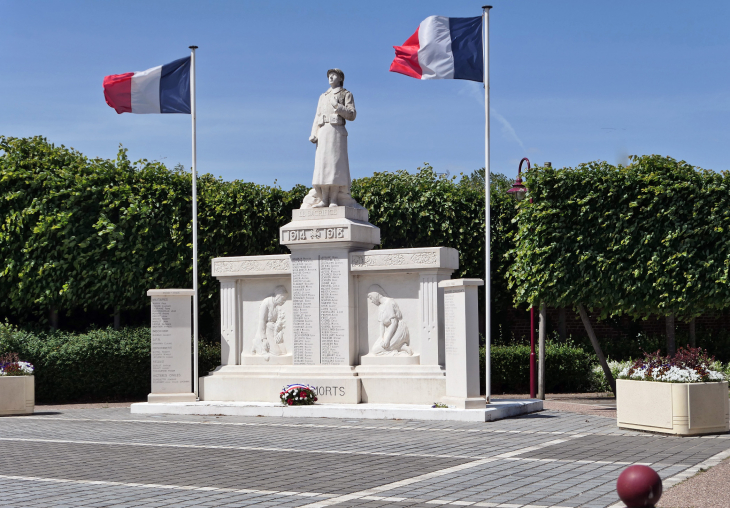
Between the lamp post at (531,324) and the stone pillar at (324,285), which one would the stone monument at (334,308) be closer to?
the stone pillar at (324,285)

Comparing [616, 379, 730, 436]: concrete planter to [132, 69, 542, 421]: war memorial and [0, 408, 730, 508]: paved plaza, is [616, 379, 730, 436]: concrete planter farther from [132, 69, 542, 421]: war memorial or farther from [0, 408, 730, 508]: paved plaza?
[132, 69, 542, 421]: war memorial

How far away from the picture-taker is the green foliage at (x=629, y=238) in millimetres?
18375

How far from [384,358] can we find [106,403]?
7.62 metres

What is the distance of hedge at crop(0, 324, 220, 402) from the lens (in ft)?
66.8

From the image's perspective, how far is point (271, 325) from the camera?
1773cm

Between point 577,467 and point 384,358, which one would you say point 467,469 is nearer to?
point 577,467

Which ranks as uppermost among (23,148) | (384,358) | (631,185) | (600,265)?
(23,148)

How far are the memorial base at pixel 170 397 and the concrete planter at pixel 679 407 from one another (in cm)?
894

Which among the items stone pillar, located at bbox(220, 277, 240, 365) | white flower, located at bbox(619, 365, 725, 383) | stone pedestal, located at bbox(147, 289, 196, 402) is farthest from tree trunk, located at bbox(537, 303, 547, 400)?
stone pedestal, located at bbox(147, 289, 196, 402)

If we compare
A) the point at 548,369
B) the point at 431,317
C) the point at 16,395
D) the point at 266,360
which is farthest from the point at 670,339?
the point at 16,395

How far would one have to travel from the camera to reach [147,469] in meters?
9.92

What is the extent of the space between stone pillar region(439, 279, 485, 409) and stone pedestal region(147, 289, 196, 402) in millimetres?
5689

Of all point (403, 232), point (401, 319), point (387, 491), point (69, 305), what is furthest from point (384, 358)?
point (69, 305)

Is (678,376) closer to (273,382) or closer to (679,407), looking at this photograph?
(679,407)
